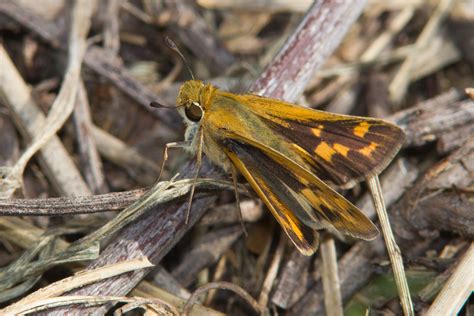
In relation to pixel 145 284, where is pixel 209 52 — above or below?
above

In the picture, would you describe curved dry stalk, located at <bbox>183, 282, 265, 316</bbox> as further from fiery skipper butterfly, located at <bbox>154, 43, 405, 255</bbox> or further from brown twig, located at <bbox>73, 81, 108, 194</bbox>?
brown twig, located at <bbox>73, 81, 108, 194</bbox>

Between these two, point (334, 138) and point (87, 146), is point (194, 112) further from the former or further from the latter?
point (87, 146)

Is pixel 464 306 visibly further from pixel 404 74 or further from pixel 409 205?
pixel 404 74

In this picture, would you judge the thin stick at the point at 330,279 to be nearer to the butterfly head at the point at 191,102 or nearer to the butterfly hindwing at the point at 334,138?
the butterfly hindwing at the point at 334,138

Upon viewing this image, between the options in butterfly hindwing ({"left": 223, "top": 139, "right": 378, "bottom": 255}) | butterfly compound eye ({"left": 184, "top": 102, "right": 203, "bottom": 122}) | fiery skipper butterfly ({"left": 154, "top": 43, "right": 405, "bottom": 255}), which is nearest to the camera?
butterfly hindwing ({"left": 223, "top": 139, "right": 378, "bottom": 255})

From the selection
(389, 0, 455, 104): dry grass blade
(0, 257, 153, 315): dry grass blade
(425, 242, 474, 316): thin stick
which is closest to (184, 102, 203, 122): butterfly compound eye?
(0, 257, 153, 315): dry grass blade

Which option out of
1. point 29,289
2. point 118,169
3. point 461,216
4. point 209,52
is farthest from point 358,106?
point 29,289

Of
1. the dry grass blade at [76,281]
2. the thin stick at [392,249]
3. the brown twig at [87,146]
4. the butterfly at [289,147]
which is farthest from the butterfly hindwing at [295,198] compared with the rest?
the brown twig at [87,146]
